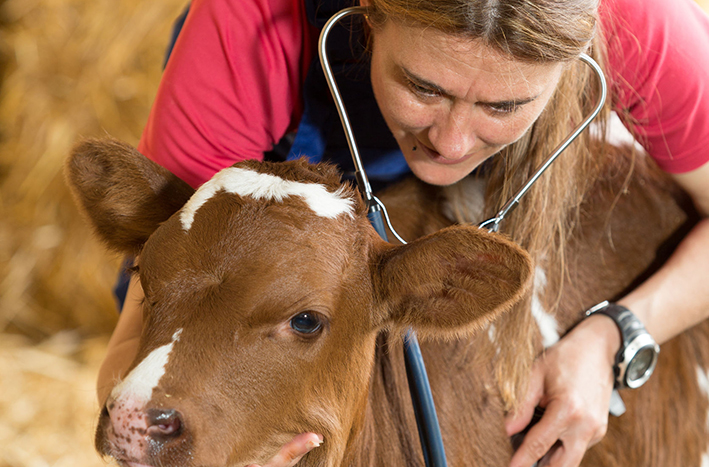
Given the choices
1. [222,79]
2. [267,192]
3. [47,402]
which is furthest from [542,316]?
[47,402]

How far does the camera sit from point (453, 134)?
4.99 ft

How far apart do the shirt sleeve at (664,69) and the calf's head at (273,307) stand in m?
0.79

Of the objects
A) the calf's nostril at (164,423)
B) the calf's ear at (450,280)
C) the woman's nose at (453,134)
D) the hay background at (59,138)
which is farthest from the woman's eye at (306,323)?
the hay background at (59,138)

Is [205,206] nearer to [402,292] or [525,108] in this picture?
[402,292]

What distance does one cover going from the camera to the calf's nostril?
3.91 ft

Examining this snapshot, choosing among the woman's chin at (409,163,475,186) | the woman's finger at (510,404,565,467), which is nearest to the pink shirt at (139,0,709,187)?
the woman's chin at (409,163,475,186)

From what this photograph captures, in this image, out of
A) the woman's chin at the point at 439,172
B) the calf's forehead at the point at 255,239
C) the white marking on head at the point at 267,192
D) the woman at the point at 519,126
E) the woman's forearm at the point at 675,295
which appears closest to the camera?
the calf's forehead at the point at 255,239

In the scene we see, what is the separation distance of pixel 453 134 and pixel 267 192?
43 cm

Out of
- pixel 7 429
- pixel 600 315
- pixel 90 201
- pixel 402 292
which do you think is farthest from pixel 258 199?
pixel 7 429

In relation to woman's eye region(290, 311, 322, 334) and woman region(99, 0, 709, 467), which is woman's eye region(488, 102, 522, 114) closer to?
woman region(99, 0, 709, 467)

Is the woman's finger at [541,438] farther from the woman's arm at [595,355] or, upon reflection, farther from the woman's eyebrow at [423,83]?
the woman's eyebrow at [423,83]

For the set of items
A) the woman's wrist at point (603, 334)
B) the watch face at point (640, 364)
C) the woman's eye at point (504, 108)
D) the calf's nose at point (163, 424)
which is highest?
the woman's eye at point (504, 108)

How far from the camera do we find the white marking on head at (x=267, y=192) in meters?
1.44

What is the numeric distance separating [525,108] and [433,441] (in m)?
0.78
